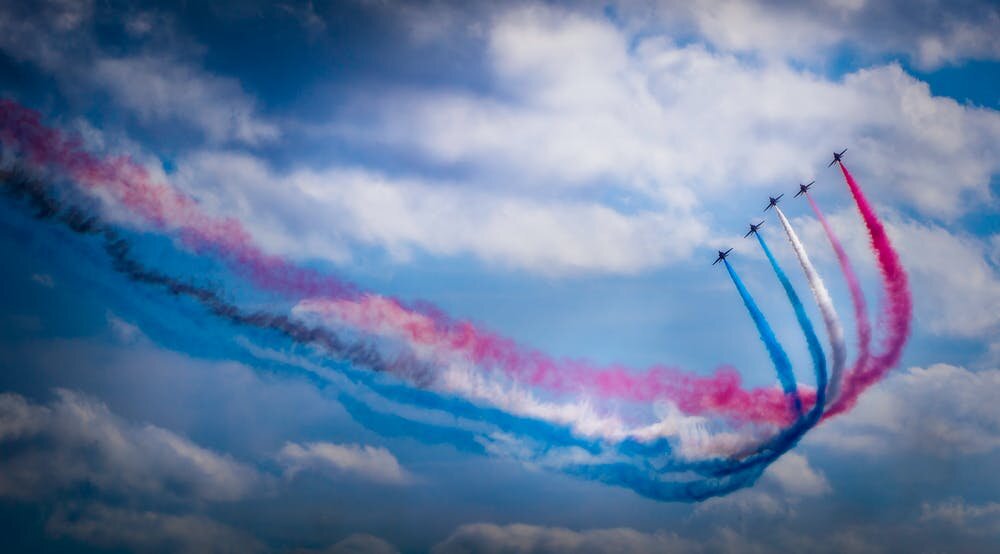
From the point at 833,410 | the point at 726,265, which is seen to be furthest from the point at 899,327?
the point at 726,265

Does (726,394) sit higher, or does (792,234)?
(792,234)

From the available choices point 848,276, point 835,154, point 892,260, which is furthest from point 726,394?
point 835,154


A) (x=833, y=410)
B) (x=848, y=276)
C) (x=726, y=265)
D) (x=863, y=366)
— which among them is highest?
(x=726, y=265)

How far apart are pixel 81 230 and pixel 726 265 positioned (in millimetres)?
56276

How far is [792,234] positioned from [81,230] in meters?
60.6

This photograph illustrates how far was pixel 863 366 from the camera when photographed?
173 ft

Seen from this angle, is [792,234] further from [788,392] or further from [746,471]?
[746,471]

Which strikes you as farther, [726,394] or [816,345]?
[726,394]

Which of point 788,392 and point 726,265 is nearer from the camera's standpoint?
point 788,392

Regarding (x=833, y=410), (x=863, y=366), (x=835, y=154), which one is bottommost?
(x=833, y=410)

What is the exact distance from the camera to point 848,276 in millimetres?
52281

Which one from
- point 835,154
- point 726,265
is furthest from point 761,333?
point 835,154

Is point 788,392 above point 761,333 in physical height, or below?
below

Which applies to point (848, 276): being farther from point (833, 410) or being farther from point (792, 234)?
point (833, 410)
